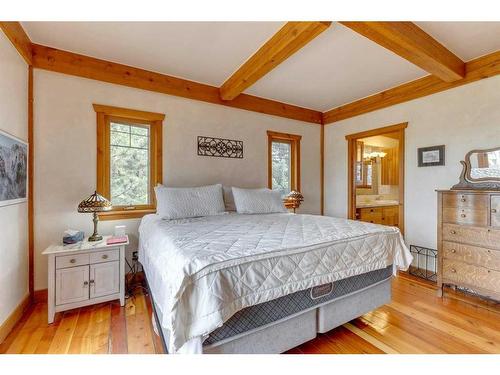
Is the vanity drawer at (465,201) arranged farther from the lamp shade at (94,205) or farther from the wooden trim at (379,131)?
the lamp shade at (94,205)

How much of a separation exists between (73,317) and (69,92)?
2.17m

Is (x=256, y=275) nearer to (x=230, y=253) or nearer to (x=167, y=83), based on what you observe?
(x=230, y=253)

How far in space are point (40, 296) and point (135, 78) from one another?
2473 mm

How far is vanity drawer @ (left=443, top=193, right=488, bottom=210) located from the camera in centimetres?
217

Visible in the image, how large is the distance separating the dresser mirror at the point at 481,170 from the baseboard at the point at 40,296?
4315 millimetres

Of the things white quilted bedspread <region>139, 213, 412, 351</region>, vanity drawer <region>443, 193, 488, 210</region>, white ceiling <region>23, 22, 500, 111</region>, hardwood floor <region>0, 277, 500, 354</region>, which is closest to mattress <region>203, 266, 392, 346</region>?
white quilted bedspread <region>139, 213, 412, 351</region>

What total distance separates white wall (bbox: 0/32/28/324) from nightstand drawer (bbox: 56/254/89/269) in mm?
330

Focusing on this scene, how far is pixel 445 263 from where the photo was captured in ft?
7.83

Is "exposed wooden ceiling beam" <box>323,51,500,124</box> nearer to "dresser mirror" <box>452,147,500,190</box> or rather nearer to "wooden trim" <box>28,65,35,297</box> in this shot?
→ "dresser mirror" <box>452,147,500,190</box>

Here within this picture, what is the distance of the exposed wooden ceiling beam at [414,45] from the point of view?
5.81 feet

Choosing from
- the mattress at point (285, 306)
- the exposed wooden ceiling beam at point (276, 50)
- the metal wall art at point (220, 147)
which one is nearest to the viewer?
the mattress at point (285, 306)

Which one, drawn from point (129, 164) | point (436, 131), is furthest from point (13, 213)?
point (436, 131)

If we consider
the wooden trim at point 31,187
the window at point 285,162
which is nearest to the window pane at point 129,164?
the wooden trim at point 31,187
